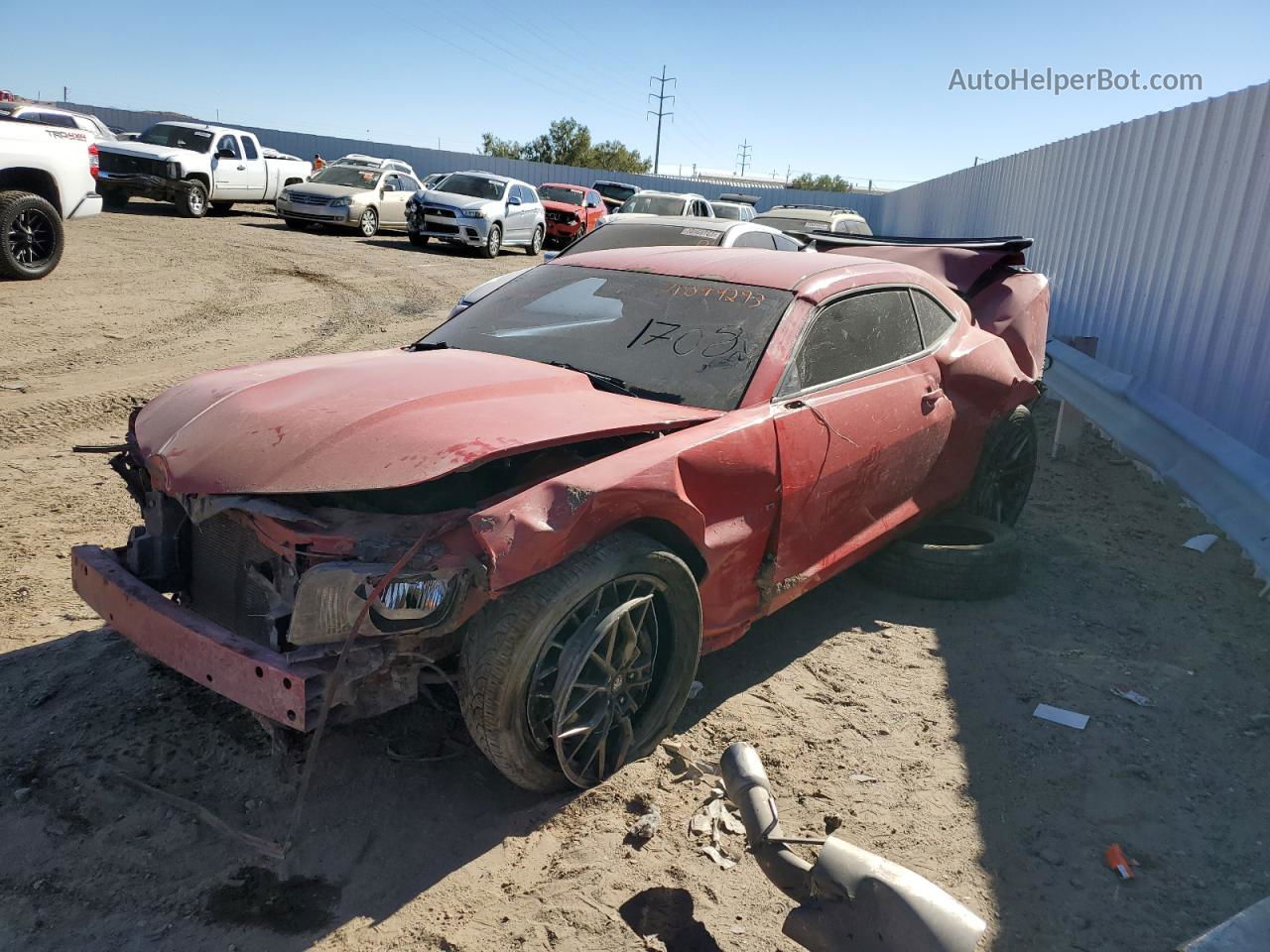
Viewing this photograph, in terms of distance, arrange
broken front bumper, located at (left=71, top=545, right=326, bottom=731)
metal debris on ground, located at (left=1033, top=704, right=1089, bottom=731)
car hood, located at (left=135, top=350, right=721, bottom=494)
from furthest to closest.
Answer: metal debris on ground, located at (left=1033, top=704, right=1089, bottom=731) < car hood, located at (left=135, top=350, right=721, bottom=494) < broken front bumper, located at (left=71, top=545, right=326, bottom=731)

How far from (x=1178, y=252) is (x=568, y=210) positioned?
18526mm

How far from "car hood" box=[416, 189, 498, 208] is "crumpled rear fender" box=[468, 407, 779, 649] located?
16659mm

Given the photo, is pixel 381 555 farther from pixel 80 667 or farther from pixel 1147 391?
pixel 1147 391

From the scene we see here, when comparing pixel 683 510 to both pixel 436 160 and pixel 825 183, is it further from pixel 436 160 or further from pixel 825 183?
pixel 825 183

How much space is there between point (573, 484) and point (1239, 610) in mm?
4104

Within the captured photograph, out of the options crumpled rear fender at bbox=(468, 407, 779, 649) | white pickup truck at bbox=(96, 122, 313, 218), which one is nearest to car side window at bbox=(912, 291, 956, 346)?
crumpled rear fender at bbox=(468, 407, 779, 649)

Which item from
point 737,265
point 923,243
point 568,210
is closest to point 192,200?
point 568,210

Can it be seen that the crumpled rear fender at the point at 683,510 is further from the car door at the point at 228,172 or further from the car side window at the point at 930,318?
the car door at the point at 228,172

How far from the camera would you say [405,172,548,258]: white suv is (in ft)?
62.2

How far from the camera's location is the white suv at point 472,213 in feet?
62.2

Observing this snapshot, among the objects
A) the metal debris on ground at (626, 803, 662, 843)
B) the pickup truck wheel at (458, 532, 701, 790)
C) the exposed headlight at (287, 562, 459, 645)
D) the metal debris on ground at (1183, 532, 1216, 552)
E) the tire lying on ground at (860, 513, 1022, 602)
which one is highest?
the exposed headlight at (287, 562, 459, 645)

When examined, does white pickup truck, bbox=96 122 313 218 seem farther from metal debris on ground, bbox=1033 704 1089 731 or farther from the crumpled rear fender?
metal debris on ground, bbox=1033 704 1089 731

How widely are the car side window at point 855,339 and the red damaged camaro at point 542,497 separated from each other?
2 centimetres

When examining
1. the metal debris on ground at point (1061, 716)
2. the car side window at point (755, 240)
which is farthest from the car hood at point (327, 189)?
the metal debris on ground at point (1061, 716)
